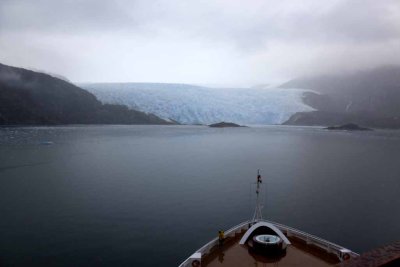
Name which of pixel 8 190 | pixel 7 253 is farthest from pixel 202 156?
pixel 7 253

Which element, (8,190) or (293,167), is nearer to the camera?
(8,190)

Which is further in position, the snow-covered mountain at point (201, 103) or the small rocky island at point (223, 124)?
the small rocky island at point (223, 124)

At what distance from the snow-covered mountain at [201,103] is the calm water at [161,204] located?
8830cm

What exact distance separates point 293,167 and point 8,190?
41.6m

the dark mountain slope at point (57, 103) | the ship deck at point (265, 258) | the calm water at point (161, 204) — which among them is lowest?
the calm water at point (161, 204)

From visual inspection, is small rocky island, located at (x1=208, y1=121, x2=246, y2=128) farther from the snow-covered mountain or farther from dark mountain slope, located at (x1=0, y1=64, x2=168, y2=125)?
dark mountain slope, located at (x1=0, y1=64, x2=168, y2=125)

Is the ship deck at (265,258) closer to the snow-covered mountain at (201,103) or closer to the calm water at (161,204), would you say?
the calm water at (161,204)

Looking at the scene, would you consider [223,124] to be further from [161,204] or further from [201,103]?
[161,204]

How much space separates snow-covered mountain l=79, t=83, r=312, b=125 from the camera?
152500 mm

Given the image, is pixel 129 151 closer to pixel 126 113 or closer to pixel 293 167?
pixel 293 167

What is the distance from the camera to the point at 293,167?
5950 cm

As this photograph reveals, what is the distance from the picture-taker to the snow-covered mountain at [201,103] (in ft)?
500

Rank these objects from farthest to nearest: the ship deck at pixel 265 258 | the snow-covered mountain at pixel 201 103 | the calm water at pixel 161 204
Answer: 1. the snow-covered mountain at pixel 201 103
2. the calm water at pixel 161 204
3. the ship deck at pixel 265 258

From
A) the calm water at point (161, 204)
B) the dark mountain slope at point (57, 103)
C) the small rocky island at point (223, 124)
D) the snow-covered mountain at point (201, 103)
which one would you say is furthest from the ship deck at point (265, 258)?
the dark mountain slope at point (57, 103)
